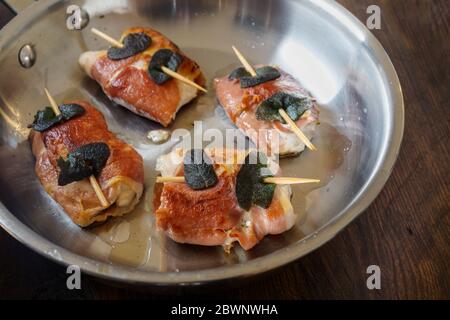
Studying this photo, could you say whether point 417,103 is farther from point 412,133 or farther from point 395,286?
point 395,286

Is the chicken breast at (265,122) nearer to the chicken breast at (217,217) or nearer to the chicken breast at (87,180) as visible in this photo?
the chicken breast at (217,217)

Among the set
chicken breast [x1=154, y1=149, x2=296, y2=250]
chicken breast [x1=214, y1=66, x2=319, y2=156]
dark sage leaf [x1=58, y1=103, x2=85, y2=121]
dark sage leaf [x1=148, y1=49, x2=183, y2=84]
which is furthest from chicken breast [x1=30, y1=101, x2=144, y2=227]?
chicken breast [x1=214, y1=66, x2=319, y2=156]

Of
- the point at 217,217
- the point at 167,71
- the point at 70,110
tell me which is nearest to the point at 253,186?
the point at 217,217

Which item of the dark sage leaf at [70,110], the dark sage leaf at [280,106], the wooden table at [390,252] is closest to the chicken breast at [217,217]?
the wooden table at [390,252]

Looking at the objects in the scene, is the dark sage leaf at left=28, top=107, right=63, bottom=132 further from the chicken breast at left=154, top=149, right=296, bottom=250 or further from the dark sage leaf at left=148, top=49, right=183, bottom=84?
the chicken breast at left=154, top=149, right=296, bottom=250

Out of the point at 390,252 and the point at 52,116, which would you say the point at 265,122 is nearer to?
the point at 390,252

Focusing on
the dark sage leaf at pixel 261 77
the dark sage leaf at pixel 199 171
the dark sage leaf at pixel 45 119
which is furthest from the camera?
the dark sage leaf at pixel 261 77
